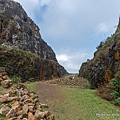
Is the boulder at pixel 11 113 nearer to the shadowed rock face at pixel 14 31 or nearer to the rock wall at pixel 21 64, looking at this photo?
the rock wall at pixel 21 64

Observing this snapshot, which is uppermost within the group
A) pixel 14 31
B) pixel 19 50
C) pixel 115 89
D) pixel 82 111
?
pixel 14 31

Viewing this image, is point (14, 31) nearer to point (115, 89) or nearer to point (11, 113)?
point (115, 89)

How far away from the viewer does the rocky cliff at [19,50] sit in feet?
58.6

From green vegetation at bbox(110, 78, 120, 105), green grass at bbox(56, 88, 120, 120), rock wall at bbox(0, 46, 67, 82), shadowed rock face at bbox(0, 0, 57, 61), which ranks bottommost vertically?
green grass at bbox(56, 88, 120, 120)

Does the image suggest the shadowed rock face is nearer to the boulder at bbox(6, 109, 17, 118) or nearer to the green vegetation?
the green vegetation

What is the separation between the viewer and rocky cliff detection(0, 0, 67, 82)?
1788 cm

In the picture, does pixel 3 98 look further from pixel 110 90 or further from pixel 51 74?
pixel 51 74

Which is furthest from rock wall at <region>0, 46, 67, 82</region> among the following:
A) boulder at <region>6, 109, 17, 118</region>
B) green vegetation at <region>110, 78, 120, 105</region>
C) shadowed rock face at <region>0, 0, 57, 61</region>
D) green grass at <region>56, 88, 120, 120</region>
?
boulder at <region>6, 109, 17, 118</region>

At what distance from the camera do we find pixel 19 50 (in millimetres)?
19812

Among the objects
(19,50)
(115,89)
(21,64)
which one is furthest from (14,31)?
(115,89)

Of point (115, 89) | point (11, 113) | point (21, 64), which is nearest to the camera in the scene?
point (11, 113)

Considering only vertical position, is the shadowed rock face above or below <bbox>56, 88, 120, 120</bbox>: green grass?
above

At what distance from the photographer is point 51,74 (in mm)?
29312

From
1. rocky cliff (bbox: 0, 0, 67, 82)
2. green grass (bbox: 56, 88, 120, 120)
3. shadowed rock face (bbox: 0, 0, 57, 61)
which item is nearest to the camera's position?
green grass (bbox: 56, 88, 120, 120)
